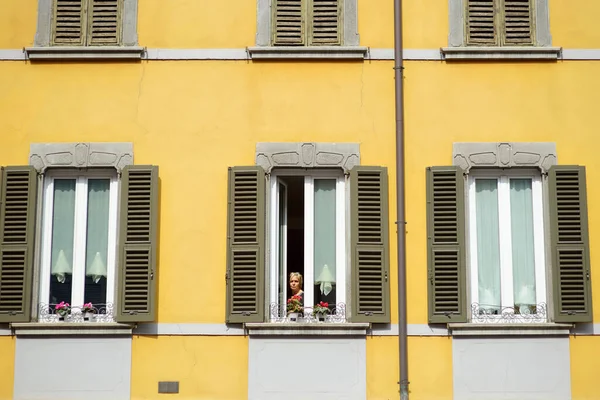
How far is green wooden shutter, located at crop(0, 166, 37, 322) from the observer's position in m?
11.6

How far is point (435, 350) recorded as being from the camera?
1159 centimetres

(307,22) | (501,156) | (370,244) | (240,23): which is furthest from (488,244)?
(240,23)

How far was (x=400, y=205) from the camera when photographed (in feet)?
38.7

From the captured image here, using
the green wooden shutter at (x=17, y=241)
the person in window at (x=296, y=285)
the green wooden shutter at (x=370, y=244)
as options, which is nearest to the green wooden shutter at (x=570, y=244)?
the green wooden shutter at (x=370, y=244)

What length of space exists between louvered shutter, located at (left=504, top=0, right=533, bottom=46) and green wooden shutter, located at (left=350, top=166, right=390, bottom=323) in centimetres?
234

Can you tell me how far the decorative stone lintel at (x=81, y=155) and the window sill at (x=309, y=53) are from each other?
1922 millimetres

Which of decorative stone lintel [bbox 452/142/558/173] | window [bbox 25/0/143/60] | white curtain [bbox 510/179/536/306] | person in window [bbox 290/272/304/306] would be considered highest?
window [bbox 25/0/143/60]

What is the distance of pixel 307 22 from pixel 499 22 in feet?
7.75

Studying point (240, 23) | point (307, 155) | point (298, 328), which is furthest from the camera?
point (240, 23)

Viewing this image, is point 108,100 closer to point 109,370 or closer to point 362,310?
point 109,370

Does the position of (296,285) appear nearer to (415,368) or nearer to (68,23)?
(415,368)

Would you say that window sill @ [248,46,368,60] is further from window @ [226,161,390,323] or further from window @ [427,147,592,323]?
window @ [427,147,592,323]

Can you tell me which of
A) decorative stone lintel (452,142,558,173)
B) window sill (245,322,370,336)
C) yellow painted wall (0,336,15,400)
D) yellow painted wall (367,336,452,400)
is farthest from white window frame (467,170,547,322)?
yellow painted wall (0,336,15,400)

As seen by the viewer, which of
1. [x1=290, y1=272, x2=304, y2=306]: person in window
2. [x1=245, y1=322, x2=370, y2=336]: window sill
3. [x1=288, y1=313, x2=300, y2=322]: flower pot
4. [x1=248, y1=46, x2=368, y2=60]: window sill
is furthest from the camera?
[x1=248, y1=46, x2=368, y2=60]: window sill
